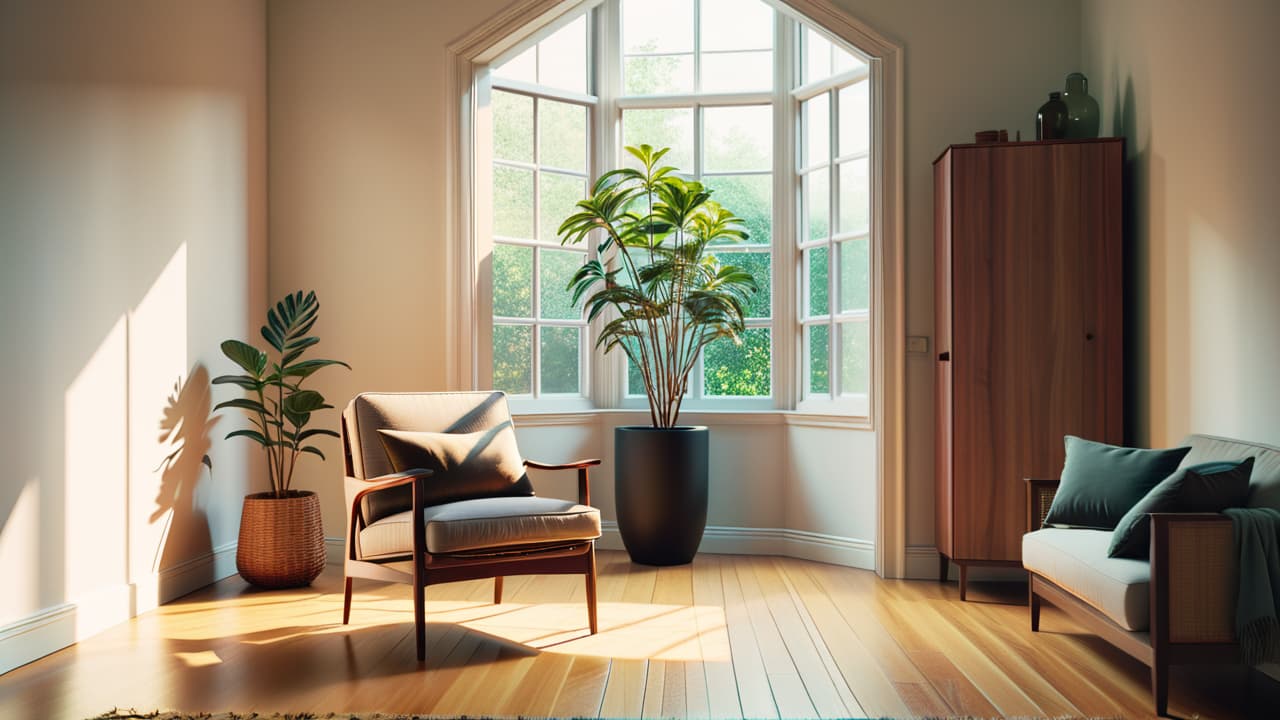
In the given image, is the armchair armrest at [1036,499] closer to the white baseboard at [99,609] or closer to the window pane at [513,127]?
the window pane at [513,127]

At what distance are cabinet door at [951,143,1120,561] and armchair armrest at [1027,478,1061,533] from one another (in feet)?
1.02

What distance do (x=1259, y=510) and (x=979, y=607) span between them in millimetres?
1439

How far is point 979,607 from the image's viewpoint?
371cm

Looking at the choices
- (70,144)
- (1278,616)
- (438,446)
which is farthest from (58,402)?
(1278,616)

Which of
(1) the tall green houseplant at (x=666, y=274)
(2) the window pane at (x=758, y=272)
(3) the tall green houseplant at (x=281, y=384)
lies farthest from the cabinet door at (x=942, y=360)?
(3) the tall green houseplant at (x=281, y=384)

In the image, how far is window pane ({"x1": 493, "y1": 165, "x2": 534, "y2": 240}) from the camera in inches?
192

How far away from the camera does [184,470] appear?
3.96m

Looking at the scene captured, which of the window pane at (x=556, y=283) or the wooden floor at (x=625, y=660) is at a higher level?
the window pane at (x=556, y=283)

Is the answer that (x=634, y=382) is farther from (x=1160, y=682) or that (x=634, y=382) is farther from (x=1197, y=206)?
(x=1160, y=682)

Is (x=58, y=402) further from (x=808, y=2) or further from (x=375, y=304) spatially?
(x=808, y=2)

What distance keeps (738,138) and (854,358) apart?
1428mm

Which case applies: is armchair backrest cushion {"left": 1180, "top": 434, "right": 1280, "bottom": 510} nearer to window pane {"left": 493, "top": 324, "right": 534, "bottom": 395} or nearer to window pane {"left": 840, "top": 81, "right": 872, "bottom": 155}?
window pane {"left": 840, "top": 81, "right": 872, "bottom": 155}

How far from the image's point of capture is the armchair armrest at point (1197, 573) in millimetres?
2404

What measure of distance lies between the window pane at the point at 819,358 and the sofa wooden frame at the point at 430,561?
2059 mm
